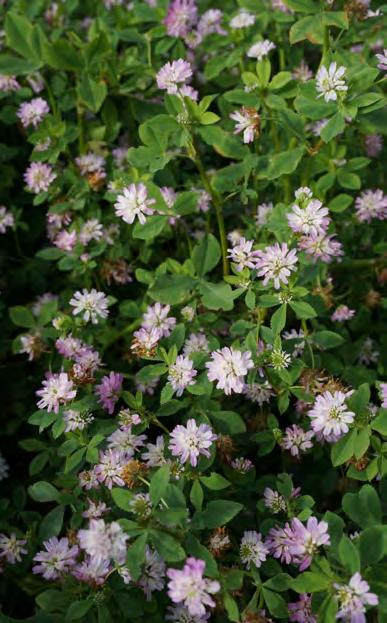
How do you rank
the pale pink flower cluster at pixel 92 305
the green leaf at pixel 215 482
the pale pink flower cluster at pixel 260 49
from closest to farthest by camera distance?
the green leaf at pixel 215 482 < the pale pink flower cluster at pixel 92 305 < the pale pink flower cluster at pixel 260 49

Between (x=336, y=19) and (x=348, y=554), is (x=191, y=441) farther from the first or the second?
(x=336, y=19)

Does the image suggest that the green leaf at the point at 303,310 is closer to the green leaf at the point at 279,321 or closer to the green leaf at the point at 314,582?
the green leaf at the point at 279,321

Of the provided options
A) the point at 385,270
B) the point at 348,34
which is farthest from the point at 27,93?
the point at 385,270

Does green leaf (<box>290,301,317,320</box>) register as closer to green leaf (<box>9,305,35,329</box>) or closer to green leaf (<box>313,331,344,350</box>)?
green leaf (<box>313,331,344,350</box>)

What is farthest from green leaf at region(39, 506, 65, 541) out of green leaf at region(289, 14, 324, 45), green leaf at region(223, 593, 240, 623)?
green leaf at region(289, 14, 324, 45)

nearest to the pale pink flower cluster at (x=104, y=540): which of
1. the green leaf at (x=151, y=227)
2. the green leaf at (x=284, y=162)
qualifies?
the green leaf at (x=151, y=227)
